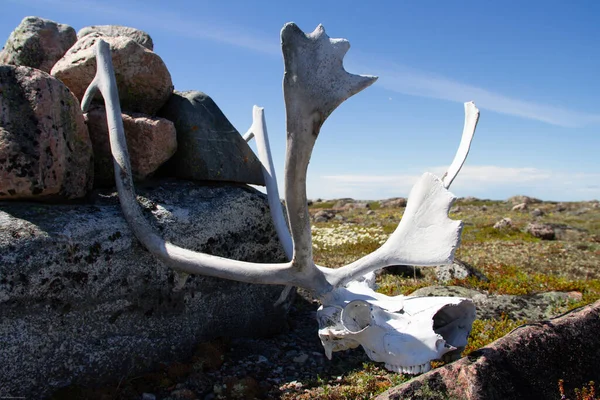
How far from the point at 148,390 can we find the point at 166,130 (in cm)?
295

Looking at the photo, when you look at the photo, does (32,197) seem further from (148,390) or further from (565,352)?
(565,352)

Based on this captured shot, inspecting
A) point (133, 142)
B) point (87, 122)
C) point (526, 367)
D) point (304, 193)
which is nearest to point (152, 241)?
point (133, 142)

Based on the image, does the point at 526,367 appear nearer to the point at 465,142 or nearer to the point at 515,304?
the point at 465,142

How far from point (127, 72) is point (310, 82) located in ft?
12.6

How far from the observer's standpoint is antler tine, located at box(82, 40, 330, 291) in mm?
4637

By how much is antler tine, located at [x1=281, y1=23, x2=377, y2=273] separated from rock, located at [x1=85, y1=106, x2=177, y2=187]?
3045 mm

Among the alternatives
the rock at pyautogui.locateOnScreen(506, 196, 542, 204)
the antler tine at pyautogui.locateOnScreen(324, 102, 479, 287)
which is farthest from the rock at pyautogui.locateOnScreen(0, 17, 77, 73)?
the rock at pyautogui.locateOnScreen(506, 196, 542, 204)

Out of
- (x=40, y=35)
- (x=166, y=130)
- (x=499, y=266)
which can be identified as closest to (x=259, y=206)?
(x=166, y=130)

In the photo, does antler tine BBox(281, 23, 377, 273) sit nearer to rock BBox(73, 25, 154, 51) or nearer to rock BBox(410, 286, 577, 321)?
rock BBox(73, 25, 154, 51)

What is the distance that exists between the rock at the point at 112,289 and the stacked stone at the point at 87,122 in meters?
0.29

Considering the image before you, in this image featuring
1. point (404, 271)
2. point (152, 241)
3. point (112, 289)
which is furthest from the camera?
point (404, 271)

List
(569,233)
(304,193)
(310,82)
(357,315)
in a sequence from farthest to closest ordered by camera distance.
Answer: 1. (569,233)
2. (357,315)
3. (304,193)
4. (310,82)

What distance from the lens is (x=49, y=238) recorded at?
14.7 feet

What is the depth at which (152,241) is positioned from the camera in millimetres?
4996
